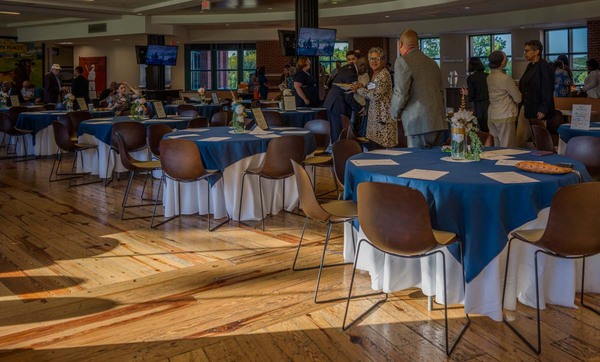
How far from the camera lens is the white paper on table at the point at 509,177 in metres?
3.20

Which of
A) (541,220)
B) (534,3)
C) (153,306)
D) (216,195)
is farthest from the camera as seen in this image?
(534,3)

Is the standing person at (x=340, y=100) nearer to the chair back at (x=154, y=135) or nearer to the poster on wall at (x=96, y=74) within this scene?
the chair back at (x=154, y=135)

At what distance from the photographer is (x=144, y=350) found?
302 cm

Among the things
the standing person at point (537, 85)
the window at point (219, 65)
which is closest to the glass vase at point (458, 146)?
the standing person at point (537, 85)

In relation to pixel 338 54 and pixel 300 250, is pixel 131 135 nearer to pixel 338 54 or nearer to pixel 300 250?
pixel 300 250

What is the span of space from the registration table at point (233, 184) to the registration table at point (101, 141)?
6.68ft

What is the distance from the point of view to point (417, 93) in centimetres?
480

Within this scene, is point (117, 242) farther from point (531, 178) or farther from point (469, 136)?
point (531, 178)

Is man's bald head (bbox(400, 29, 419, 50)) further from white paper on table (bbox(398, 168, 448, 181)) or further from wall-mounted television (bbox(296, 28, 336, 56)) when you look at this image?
wall-mounted television (bbox(296, 28, 336, 56))

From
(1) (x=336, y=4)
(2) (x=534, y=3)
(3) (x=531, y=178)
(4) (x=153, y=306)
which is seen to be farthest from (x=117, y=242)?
(2) (x=534, y=3)

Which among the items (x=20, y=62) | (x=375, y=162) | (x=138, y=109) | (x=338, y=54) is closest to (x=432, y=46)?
(x=338, y=54)

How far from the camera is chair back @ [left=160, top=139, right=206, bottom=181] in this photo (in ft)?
17.4

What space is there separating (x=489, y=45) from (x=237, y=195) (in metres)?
16.4

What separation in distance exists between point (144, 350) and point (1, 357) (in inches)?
27.2
